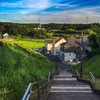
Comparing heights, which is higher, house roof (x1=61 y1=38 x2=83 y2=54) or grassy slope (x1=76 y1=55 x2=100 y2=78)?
grassy slope (x1=76 y1=55 x2=100 y2=78)

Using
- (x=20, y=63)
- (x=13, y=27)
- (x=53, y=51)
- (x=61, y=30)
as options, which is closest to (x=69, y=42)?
(x=53, y=51)

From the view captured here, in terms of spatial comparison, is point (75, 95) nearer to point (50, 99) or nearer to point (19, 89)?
point (50, 99)

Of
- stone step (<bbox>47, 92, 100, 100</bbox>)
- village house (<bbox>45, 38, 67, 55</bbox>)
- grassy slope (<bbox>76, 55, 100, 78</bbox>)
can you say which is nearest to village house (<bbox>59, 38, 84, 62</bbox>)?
village house (<bbox>45, 38, 67, 55</bbox>)

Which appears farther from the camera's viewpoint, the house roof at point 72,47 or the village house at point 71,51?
the house roof at point 72,47

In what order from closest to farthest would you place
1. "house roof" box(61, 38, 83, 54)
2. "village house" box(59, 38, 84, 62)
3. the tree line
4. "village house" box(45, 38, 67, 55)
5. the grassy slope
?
1. the grassy slope
2. "village house" box(59, 38, 84, 62)
3. "house roof" box(61, 38, 83, 54)
4. "village house" box(45, 38, 67, 55)
5. the tree line

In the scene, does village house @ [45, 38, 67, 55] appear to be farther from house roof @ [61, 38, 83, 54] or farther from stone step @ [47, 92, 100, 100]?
stone step @ [47, 92, 100, 100]

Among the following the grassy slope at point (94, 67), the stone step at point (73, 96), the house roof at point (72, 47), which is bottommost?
the house roof at point (72, 47)

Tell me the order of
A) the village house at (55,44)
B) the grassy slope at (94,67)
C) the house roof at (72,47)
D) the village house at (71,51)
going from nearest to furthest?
the grassy slope at (94,67) → the village house at (71,51) → the house roof at (72,47) → the village house at (55,44)

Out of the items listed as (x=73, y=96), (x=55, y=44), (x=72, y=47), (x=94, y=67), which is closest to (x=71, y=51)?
(x=72, y=47)

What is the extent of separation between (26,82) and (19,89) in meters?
1.42

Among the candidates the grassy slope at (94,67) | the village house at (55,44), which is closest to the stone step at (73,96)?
the grassy slope at (94,67)

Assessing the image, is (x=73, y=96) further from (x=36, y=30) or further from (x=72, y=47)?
(x=36, y=30)

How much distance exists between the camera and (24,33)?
15675cm

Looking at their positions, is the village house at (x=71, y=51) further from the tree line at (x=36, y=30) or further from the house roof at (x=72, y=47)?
the tree line at (x=36, y=30)
